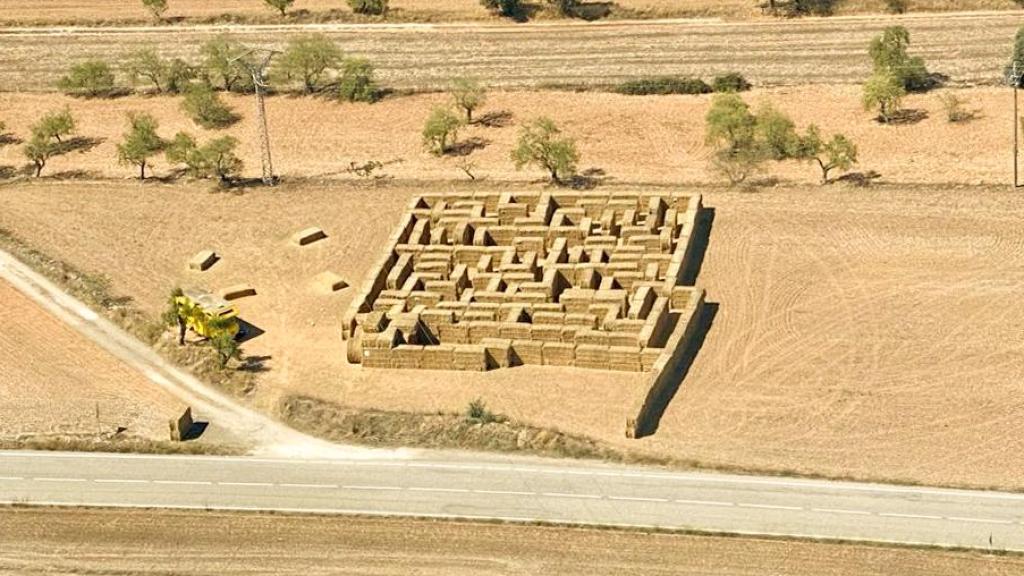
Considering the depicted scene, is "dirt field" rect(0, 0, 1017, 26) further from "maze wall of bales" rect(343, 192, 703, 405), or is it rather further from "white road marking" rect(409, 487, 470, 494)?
"white road marking" rect(409, 487, 470, 494)

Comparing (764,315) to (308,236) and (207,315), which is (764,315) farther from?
(207,315)

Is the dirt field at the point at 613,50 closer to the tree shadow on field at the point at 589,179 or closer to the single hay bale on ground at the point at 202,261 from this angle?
the tree shadow on field at the point at 589,179

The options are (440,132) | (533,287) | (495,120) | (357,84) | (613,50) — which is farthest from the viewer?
(613,50)

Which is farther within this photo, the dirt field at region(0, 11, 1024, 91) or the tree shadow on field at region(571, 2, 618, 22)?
the tree shadow on field at region(571, 2, 618, 22)

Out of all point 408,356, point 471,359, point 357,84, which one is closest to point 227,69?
point 357,84

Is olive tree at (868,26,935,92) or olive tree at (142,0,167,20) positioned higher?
olive tree at (868,26,935,92)

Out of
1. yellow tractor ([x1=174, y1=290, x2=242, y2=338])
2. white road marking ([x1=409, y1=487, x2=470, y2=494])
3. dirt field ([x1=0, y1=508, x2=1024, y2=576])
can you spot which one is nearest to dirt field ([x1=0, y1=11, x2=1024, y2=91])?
yellow tractor ([x1=174, y1=290, x2=242, y2=338])

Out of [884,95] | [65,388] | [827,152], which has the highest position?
[884,95]
